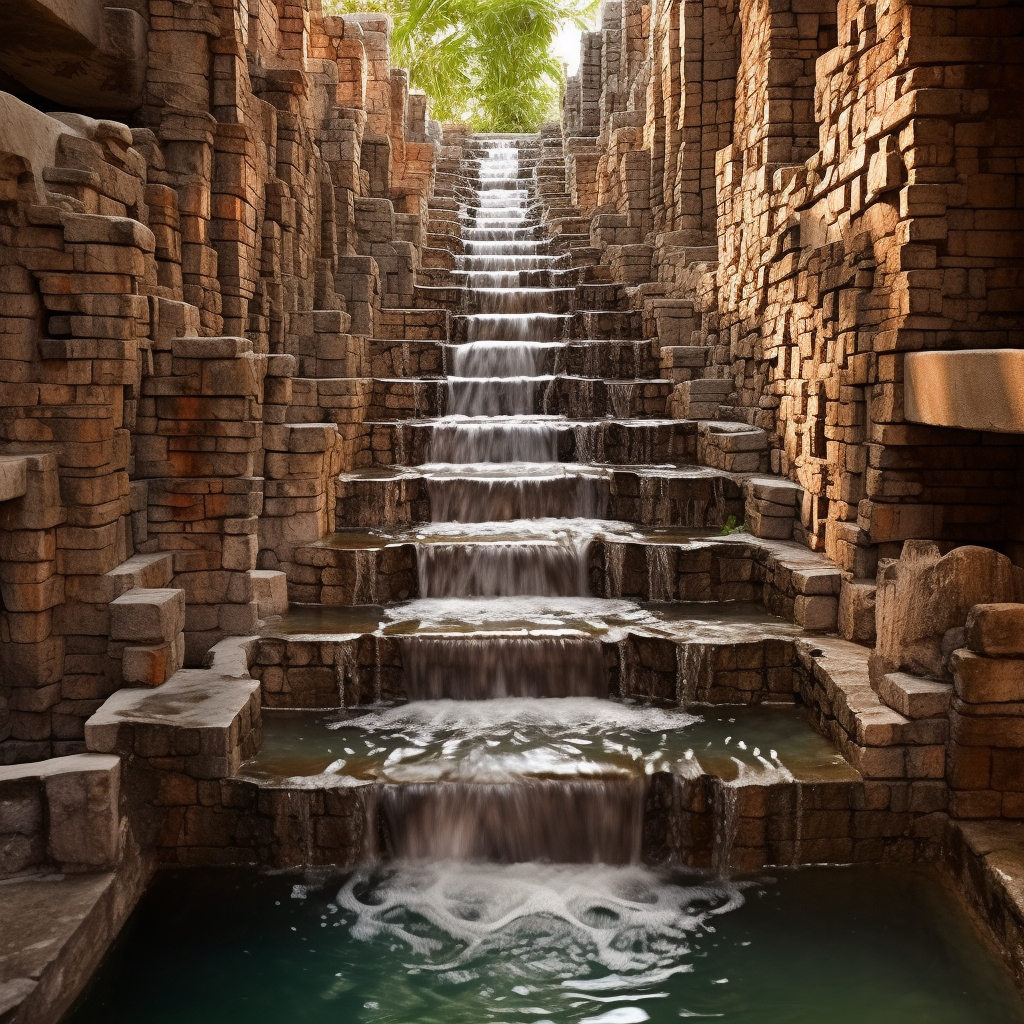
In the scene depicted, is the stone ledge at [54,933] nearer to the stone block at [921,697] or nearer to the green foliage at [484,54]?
the stone block at [921,697]

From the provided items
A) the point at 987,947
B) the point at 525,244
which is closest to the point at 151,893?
the point at 987,947

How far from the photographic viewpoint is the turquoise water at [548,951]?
5012 millimetres

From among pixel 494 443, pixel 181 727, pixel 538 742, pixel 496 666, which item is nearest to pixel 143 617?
pixel 181 727

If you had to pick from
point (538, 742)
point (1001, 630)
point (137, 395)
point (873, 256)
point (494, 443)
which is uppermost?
point (873, 256)

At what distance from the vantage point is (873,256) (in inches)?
310

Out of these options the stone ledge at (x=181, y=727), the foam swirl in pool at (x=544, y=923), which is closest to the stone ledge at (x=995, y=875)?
the foam swirl in pool at (x=544, y=923)

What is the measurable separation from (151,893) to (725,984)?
3219 mm

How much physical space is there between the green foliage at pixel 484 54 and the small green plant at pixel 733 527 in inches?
857

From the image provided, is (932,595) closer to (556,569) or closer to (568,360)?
(556,569)

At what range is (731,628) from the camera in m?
8.13

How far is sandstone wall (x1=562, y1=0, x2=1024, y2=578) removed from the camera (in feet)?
23.6

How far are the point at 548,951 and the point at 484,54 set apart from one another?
95.0 ft

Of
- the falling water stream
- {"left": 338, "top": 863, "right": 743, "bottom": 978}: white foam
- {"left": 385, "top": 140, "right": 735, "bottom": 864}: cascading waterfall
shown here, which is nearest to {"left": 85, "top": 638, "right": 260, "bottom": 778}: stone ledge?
the falling water stream

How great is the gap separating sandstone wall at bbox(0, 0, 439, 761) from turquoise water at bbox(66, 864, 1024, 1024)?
1751 millimetres
